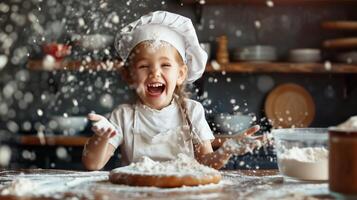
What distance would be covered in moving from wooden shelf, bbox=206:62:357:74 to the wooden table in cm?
175

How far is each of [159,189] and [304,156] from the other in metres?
0.37

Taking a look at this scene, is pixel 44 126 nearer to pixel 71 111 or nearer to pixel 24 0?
pixel 71 111

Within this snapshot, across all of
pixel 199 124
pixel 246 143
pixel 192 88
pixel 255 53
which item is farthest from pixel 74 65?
pixel 246 143

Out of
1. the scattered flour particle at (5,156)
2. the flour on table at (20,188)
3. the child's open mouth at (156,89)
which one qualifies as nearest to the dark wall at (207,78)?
the scattered flour particle at (5,156)

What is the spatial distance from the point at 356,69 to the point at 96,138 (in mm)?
1795

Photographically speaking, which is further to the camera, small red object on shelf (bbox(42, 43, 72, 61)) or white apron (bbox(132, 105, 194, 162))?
small red object on shelf (bbox(42, 43, 72, 61))

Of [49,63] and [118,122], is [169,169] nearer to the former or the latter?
[118,122]

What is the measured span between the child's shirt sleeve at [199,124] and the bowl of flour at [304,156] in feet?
1.83

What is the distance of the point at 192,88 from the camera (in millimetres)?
3414

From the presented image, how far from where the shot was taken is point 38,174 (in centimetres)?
158

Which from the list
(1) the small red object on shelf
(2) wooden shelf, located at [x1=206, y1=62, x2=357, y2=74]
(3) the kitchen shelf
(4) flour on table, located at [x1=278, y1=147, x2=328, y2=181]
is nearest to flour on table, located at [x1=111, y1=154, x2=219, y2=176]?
(4) flour on table, located at [x1=278, y1=147, x2=328, y2=181]

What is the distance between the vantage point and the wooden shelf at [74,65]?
3.27 meters

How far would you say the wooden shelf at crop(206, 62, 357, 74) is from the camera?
3.26 metres

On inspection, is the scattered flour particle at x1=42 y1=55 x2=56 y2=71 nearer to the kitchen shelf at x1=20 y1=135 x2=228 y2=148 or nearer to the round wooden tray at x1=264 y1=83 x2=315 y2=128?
the kitchen shelf at x1=20 y1=135 x2=228 y2=148
